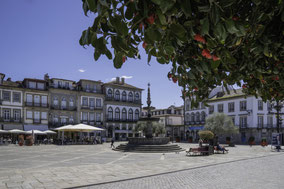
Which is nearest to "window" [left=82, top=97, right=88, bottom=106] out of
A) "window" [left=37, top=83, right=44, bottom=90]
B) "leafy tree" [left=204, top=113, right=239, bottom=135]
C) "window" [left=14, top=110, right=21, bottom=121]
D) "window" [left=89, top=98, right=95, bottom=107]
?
"window" [left=89, top=98, right=95, bottom=107]

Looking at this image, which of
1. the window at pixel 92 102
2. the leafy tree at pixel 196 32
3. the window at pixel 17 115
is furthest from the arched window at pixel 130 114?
the leafy tree at pixel 196 32

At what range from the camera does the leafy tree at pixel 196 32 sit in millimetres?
1958

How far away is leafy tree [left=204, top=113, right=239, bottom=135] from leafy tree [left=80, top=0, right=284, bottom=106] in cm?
3458

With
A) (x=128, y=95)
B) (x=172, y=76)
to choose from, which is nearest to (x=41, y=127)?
(x=128, y=95)

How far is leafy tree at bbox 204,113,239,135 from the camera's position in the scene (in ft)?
122

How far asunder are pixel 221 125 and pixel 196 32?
37.2 metres

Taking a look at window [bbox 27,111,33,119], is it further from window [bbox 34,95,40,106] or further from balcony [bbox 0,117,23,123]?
window [bbox 34,95,40,106]

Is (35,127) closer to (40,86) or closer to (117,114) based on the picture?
(40,86)

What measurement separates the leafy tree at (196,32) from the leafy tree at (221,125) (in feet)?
113

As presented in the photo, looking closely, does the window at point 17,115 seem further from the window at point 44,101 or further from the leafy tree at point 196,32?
the leafy tree at point 196,32

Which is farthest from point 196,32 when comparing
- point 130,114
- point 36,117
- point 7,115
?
point 130,114

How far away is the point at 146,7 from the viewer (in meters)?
1.97

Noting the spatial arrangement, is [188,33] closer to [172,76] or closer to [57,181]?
[172,76]

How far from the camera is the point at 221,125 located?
37656mm
